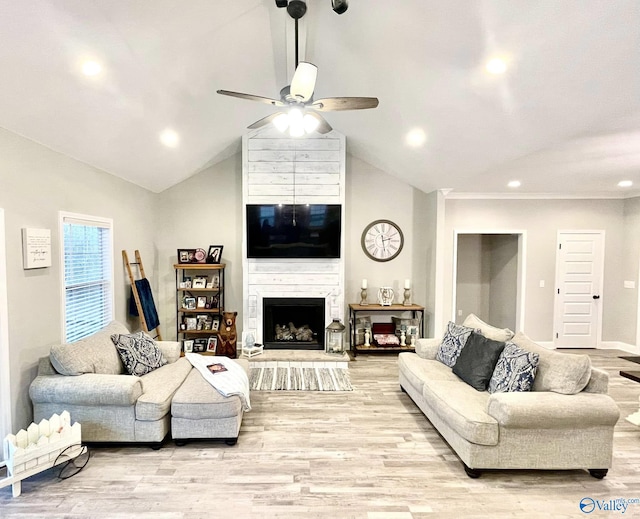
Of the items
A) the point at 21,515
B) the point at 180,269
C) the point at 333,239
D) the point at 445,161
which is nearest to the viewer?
the point at 21,515

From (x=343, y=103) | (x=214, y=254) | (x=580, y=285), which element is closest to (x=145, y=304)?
(x=214, y=254)

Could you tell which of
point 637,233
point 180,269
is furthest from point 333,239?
point 637,233

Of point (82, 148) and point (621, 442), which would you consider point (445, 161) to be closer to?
point (621, 442)

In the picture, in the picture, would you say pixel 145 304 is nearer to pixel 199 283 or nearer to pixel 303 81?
pixel 199 283

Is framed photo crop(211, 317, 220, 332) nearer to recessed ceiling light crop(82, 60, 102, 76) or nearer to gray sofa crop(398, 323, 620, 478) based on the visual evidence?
recessed ceiling light crop(82, 60, 102, 76)

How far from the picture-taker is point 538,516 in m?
2.26

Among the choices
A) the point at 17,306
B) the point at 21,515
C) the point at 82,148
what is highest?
the point at 82,148

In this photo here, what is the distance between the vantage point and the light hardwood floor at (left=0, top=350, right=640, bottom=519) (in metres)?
2.30

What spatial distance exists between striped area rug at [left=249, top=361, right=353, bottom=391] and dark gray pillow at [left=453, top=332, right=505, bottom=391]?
1.43 meters

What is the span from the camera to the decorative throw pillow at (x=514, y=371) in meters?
2.79

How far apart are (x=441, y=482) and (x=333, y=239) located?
11.6ft

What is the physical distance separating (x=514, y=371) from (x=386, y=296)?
3018mm

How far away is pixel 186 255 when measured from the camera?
5.69m

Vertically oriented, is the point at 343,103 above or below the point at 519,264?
above
